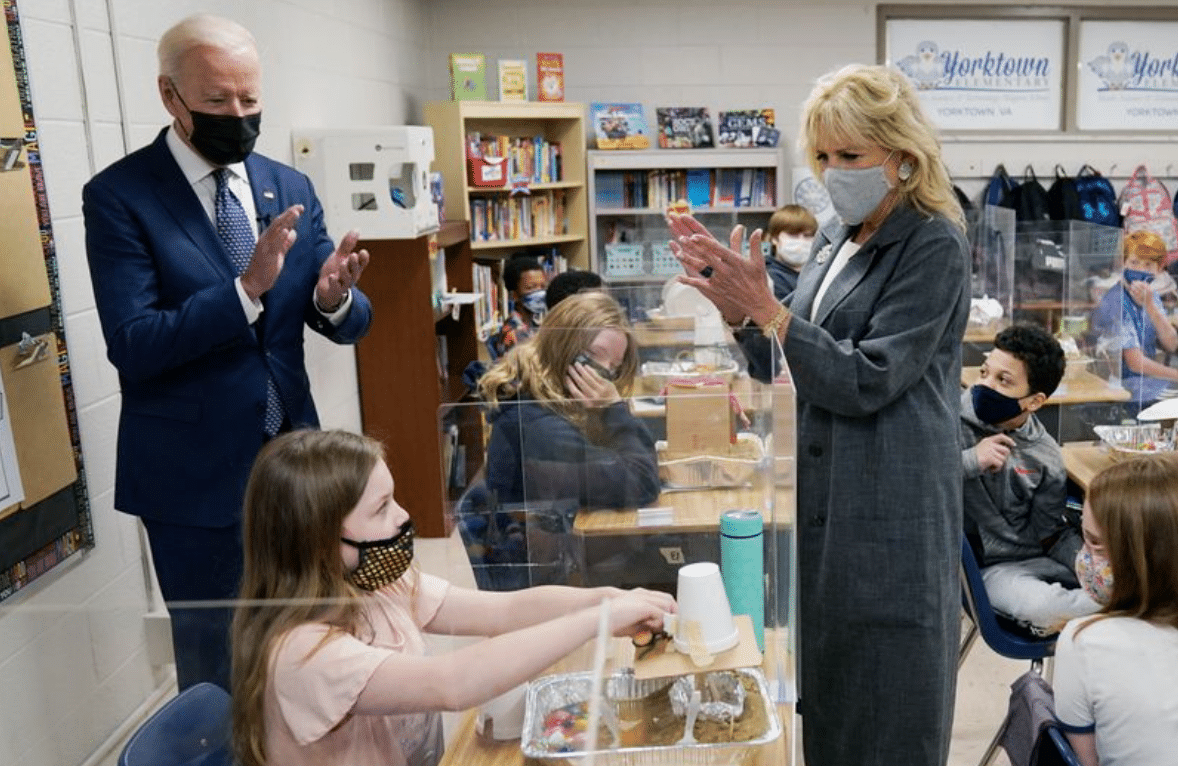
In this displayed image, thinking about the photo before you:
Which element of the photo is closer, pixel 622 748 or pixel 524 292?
pixel 622 748

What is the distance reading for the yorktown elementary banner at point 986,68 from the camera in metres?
6.91

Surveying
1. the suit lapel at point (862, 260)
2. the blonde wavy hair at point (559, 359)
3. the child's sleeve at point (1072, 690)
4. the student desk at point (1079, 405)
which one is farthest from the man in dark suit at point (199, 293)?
the student desk at point (1079, 405)

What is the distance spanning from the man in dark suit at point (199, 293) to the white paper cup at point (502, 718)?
73 cm

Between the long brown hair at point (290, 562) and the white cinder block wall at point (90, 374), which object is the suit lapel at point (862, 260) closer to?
the long brown hair at point (290, 562)

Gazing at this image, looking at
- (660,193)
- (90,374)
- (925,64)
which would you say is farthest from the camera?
(925,64)

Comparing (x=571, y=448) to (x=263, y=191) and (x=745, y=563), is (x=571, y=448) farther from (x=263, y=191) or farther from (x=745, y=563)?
(x=263, y=191)

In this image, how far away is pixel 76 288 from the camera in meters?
2.11

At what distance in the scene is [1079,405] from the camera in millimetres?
3658

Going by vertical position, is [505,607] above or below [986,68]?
below

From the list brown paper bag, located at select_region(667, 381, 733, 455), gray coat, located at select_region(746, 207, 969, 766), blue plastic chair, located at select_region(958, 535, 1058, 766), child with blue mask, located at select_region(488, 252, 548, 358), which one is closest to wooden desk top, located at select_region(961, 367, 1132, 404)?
blue plastic chair, located at select_region(958, 535, 1058, 766)

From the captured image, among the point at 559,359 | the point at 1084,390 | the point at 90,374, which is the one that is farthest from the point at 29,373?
the point at 1084,390

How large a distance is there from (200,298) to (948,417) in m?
1.26

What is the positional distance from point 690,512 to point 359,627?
536 millimetres

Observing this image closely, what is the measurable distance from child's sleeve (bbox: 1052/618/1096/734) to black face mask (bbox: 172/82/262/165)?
1612mm
